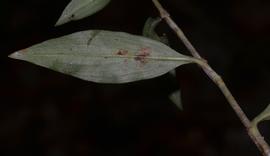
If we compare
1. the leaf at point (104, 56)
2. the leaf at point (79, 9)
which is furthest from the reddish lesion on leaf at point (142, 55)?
the leaf at point (79, 9)

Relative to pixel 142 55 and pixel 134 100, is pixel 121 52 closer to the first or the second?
pixel 142 55

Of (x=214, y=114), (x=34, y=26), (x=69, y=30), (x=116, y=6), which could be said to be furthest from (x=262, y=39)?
(x=34, y=26)

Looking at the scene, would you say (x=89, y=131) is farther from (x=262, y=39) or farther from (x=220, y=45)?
(x=262, y=39)

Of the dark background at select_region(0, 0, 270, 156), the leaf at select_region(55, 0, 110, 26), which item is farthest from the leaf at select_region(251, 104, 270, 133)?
the dark background at select_region(0, 0, 270, 156)

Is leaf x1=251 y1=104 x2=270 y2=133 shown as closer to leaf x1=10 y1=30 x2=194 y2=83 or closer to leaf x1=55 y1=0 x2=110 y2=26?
leaf x1=10 y1=30 x2=194 y2=83

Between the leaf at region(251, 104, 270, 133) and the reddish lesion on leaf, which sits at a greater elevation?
the reddish lesion on leaf
